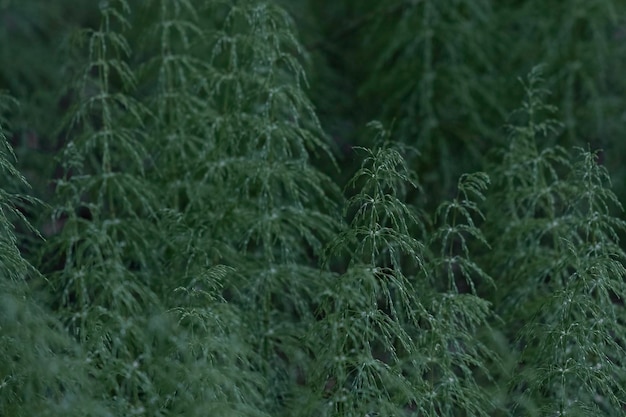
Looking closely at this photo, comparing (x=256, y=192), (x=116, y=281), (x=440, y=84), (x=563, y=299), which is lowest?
(x=116, y=281)

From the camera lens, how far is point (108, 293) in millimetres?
2449

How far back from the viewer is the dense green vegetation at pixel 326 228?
6.80ft

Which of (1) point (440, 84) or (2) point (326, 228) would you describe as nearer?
(2) point (326, 228)

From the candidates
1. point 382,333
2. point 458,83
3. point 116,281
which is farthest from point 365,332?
point 458,83

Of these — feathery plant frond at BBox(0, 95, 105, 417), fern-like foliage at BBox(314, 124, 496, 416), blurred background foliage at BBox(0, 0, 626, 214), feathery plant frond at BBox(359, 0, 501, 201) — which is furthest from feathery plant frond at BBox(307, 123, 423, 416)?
feathery plant frond at BBox(359, 0, 501, 201)

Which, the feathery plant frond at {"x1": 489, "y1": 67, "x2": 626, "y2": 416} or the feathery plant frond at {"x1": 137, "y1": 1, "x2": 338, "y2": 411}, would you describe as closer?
the feathery plant frond at {"x1": 489, "y1": 67, "x2": 626, "y2": 416}

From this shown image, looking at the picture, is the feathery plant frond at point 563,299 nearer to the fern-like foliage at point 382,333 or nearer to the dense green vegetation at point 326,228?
the dense green vegetation at point 326,228

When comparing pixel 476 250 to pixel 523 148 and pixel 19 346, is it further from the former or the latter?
pixel 19 346

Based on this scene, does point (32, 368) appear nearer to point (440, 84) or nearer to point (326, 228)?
point (326, 228)

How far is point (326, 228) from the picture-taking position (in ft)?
8.59

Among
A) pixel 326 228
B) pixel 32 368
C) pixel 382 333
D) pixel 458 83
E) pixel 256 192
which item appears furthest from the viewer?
pixel 458 83

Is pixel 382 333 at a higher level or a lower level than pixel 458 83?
lower

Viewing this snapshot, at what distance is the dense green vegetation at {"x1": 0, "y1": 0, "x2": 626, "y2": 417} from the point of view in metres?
2.07

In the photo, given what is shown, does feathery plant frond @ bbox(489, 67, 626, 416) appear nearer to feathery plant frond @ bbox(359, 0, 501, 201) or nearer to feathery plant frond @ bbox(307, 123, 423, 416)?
feathery plant frond @ bbox(307, 123, 423, 416)
